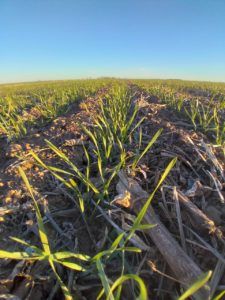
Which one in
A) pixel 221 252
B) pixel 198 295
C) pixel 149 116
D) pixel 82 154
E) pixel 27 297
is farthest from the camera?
pixel 149 116

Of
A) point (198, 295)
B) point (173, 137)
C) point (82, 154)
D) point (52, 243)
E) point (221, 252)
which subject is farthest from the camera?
point (173, 137)

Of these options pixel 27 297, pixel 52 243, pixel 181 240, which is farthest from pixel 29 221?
pixel 181 240

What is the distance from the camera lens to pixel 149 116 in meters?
3.75

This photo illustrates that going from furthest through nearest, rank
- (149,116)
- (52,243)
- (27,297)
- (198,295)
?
(149,116), (52,243), (27,297), (198,295)

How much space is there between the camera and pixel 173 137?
2807 millimetres

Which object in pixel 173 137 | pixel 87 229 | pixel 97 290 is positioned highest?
pixel 173 137

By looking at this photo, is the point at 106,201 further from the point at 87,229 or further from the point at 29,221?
the point at 29,221

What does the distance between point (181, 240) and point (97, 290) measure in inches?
21.2

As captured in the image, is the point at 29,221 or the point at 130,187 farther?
the point at 130,187

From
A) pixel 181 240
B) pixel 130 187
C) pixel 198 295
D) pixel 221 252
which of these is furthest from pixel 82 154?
pixel 198 295

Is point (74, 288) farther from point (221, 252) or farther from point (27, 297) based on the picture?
point (221, 252)

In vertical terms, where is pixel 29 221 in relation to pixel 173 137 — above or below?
below

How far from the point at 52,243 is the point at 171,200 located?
0.83 meters

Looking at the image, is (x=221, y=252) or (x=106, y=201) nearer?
(x=221, y=252)
